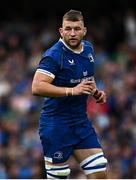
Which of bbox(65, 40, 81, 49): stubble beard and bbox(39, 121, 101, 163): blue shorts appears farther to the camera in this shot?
bbox(39, 121, 101, 163): blue shorts

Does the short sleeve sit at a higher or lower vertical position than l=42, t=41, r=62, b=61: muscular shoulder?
lower

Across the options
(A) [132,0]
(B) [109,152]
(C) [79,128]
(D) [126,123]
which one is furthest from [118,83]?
(C) [79,128]

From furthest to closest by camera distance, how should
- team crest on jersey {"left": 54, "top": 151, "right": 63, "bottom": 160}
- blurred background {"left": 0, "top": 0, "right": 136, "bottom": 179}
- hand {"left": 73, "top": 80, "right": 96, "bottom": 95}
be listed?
blurred background {"left": 0, "top": 0, "right": 136, "bottom": 179}, team crest on jersey {"left": 54, "top": 151, "right": 63, "bottom": 160}, hand {"left": 73, "top": 80, "right": 96, "bottom": 95}

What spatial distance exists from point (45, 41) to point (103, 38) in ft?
4.39

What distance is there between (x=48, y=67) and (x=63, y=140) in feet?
2.74

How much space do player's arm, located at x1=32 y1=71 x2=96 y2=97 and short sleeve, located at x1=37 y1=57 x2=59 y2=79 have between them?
6 centimetres

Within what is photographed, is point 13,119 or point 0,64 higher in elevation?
point 0,64

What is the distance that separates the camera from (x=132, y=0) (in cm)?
2038

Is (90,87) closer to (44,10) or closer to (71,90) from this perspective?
(71,90)

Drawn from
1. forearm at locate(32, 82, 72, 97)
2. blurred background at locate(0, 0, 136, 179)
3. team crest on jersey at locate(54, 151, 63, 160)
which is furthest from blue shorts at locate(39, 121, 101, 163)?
blurred background at locate(0, 0, 136, 179)

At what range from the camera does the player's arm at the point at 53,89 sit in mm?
8859

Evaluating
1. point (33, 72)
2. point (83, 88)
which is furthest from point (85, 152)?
point (33, 72)

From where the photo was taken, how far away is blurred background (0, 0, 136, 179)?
48.5ft

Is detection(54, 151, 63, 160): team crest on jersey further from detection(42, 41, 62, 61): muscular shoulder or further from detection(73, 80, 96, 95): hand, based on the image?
detection(42, 41, 62, 61): muscular shoulder
